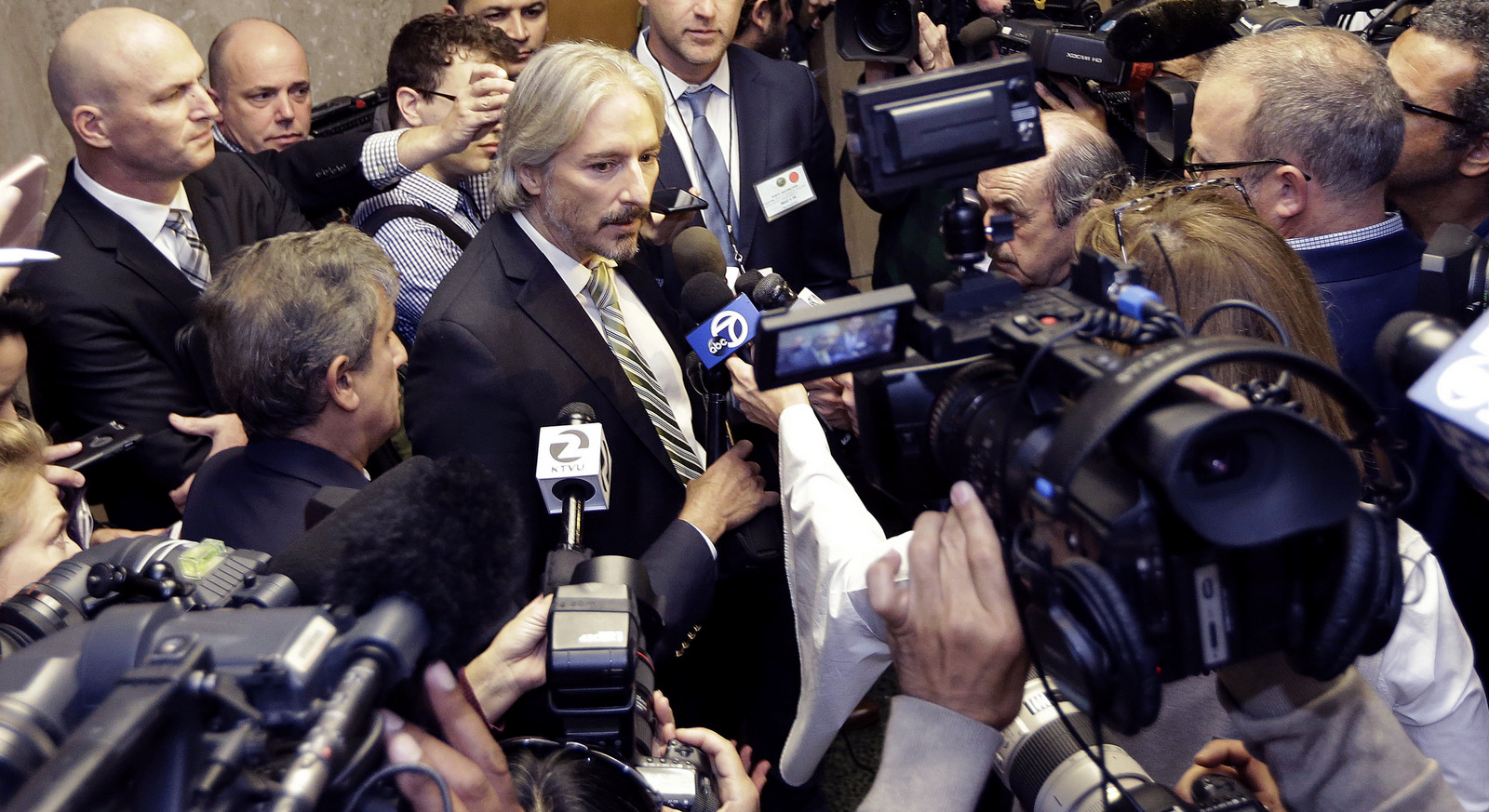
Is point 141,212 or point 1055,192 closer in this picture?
point 1055,192

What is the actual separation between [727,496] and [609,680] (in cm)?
86

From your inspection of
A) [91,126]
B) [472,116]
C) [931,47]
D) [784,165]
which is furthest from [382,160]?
[931,47]

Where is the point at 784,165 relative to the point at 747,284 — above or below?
below

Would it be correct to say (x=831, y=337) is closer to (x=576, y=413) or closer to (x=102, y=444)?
(x=576, y=413)

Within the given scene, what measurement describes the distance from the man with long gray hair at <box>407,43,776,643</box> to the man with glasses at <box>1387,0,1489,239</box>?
153cm

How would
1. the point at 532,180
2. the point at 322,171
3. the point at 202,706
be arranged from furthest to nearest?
the point at 322,171 < the point at 532,180 < the point at 202,706

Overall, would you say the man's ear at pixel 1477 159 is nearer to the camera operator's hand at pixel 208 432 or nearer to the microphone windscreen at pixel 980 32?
the microphone windscreen at pixel 980 32

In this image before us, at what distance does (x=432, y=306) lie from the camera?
1999mm

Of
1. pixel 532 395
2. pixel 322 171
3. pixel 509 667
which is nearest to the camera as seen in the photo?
pixel 509 667

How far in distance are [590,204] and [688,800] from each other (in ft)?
3.99

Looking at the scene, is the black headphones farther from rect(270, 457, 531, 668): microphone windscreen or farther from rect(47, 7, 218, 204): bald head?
rect(47, 7, 218, 204): bald head

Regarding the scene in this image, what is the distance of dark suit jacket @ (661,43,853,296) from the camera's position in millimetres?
2918

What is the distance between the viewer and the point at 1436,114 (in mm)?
2215

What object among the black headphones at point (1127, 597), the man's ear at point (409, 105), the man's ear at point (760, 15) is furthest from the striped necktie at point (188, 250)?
the black headphones at point (1127, 597)
